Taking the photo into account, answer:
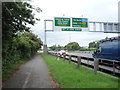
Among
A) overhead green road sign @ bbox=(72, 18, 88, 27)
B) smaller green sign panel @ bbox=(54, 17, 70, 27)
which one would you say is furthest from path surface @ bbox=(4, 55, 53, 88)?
overhead green road sign @ bbox=(72, 18, 88, 27)

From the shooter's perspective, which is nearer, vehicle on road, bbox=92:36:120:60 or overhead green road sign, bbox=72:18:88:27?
vehicle on road, bbox=92:36:120:60

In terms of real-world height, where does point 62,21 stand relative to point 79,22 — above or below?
above

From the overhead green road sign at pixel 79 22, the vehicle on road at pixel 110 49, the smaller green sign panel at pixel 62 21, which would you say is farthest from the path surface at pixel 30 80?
the overhead green road sign at pixel 79 22

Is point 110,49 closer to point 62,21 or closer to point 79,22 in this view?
point 79,22

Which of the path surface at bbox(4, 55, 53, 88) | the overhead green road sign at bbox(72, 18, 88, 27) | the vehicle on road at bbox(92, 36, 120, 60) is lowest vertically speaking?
the path surface at bbox(4, 55, 53, 88)

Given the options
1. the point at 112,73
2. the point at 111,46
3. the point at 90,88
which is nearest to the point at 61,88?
the point at 90,88

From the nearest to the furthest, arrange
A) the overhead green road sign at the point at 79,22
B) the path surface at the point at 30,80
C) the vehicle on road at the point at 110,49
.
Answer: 1. the path surface at the point at 30,80
2. the vehicle on road at the point at 110,49
3. the overhead green road sign at the point at 79,22

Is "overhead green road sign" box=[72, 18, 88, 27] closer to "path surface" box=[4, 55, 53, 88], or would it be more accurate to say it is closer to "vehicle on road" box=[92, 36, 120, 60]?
"vehicle on road" box=[92, 36, 120, 60]

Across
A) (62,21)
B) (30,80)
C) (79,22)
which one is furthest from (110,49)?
(62,21)

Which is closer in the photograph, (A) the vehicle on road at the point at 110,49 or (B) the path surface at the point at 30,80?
(B) the path surface at the point at 30,80

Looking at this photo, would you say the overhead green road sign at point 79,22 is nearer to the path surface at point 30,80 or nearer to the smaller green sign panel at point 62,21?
the smaller green sign panel at point 62,21

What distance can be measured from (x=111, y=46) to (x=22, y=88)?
9.84m

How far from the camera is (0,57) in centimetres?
997

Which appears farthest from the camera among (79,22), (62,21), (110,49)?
(79,22)
